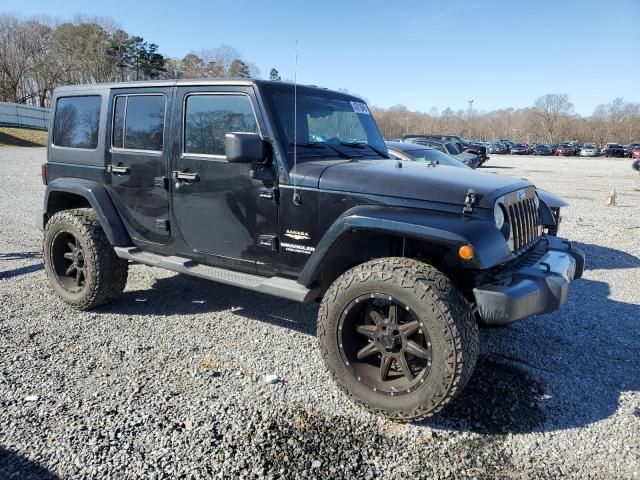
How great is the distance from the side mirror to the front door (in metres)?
0.31

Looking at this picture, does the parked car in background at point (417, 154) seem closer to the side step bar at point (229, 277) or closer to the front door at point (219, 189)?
the front door at point (219, 189)

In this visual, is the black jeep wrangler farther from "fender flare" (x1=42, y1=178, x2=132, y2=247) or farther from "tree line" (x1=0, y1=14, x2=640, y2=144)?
"tree line" (x1=0, y1=14, x2=640, y2=144)

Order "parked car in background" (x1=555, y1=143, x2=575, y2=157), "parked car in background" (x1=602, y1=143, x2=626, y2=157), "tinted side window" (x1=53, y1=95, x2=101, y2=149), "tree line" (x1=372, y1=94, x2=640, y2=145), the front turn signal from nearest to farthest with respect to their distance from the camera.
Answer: the front turn signal, "tinted side window" (x1=53, y1=95, x2=101, y2=149), "parked car in background" (x1=602, y1=143, x2=626, y2=157), "parked car in background" (x1=555, y1=143, x2=575, y2=157), "tree line" (x1=372, y1=94, x2=640, y2=145)

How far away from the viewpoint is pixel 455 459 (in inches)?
103

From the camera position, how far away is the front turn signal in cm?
269

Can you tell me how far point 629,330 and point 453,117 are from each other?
112 meters

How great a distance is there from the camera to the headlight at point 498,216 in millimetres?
2898

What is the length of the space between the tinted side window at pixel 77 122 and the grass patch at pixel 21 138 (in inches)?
1321

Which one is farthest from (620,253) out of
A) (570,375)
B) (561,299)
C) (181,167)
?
(181,167)

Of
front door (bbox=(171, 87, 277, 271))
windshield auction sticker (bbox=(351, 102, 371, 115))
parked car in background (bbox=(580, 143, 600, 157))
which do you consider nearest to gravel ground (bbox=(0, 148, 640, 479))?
front door (bbox=(171, 87, 277, 271))

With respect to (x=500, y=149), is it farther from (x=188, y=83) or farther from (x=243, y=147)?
(x=243, y=147)

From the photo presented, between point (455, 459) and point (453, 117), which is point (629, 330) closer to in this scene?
point (455, 459)

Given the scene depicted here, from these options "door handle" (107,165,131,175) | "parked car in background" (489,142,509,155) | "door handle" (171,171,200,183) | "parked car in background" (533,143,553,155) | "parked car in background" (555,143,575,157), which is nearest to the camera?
"door handle" (171,171,200,183)

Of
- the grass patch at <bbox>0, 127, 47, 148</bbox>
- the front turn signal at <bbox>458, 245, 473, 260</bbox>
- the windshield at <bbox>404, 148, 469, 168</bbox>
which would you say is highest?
the grass patch at <bbox>0, 127, 47, 148</bbox>
